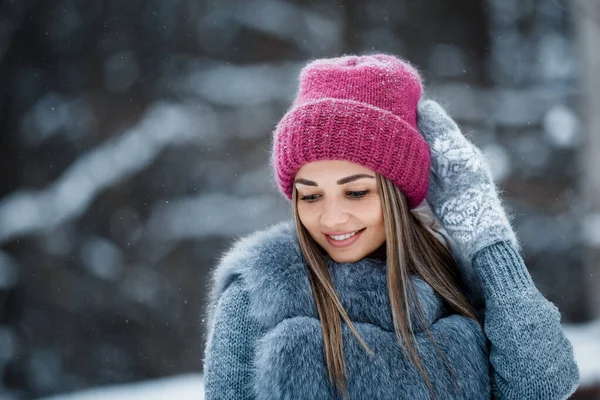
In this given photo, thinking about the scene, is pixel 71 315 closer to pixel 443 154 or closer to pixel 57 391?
pixel 57 391

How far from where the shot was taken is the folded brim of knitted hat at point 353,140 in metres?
1.60

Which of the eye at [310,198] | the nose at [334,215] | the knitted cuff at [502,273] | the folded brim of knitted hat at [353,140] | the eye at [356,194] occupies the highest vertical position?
the folded brim of knitted hat at [353,140]

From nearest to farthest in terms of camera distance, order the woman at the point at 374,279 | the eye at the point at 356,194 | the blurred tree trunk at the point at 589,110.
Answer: the woman at the point at 374,279
the eye at the point at 356,194
the blurred tree trunk at the point at 589,110

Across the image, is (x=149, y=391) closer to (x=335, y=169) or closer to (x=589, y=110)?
(x=335, y=169)

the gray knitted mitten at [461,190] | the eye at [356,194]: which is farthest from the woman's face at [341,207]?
the gray knitted mitten at [461,190]

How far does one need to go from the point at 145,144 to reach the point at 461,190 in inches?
109

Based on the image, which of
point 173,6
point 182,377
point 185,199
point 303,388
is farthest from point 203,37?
point 303,388

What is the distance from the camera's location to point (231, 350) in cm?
158

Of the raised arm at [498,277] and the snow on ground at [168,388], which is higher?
the raised arm at [498,277]

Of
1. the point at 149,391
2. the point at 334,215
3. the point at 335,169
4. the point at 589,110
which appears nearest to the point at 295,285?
the point at 334,215

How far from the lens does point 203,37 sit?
4086 millimetres

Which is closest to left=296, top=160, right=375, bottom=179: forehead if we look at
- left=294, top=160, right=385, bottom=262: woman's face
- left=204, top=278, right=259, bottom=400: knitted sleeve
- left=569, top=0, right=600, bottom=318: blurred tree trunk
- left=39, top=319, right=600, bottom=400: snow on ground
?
left=294, top=160, right=385, bottom=262: woman's face

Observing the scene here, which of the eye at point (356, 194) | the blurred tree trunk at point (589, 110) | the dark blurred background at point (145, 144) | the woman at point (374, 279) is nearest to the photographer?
the woman at point (374, 279)

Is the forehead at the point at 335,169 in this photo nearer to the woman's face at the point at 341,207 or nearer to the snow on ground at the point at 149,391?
the woman's face at the point at 341,207
